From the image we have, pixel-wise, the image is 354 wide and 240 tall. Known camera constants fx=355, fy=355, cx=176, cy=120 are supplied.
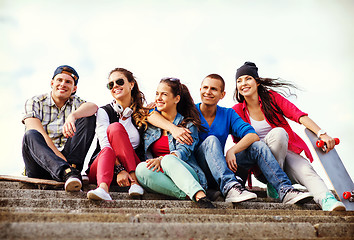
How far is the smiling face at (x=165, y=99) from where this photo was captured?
4.11 meters

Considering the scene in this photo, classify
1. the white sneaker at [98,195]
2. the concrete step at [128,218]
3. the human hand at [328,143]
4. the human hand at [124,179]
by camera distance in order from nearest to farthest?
the concrete step at [128,218] < the white sneaker at [98,195] < the human hand at [124,179] < the human hand at [328,143]

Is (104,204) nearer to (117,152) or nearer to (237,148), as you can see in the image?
(117,152)

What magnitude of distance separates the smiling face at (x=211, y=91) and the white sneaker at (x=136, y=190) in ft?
4.99

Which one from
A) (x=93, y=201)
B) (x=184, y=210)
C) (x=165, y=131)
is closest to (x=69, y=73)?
(x=165, y=131)

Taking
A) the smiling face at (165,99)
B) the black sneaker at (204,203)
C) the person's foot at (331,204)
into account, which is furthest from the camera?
the smiling face at (165,99)

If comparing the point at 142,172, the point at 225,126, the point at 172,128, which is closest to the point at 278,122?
the point at 225,126

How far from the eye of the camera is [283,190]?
352cm

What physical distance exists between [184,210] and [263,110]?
92.0 inches

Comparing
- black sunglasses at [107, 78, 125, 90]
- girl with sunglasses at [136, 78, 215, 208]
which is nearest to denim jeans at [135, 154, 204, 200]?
girl with sunglasses at [136, 78, 215, 208]

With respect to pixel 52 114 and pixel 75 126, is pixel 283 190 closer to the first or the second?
pixel 75 126

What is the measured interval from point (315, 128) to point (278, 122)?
20.5 inches

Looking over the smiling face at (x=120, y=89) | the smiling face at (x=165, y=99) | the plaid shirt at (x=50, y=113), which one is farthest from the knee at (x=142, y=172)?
the smiling face at (x=120, y=89)

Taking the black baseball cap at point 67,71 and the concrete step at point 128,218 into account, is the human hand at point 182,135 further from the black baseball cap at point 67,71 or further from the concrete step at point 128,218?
the black baseball cap at point 67,71

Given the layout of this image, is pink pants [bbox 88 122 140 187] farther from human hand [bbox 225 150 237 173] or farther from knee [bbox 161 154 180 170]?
human hand [bbox 225 150 237 173]
